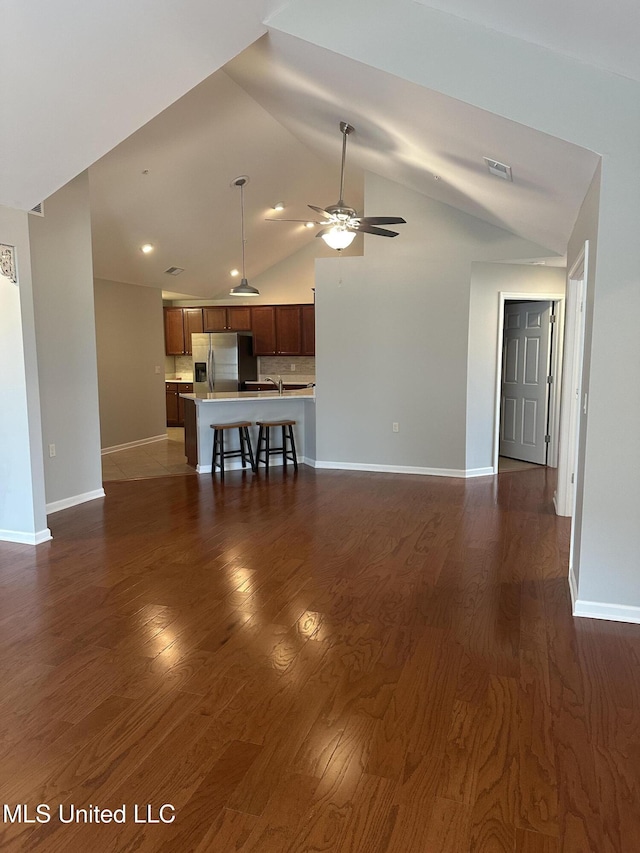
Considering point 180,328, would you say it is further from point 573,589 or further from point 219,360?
point 573,589

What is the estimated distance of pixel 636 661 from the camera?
8.92 ft

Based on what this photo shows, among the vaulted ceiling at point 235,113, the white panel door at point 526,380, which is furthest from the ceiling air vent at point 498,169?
the white panel door at point 526,380

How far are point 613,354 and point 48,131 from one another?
11.3ft

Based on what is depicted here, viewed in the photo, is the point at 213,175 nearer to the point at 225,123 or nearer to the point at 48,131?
the point at 225,123

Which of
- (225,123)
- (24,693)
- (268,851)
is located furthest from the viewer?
(225,123)

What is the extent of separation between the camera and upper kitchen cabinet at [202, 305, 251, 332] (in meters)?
10.3

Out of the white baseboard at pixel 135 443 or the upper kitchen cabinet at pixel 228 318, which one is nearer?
the white baseboard at pixel 135 443

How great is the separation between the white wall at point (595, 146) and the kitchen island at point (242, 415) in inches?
168

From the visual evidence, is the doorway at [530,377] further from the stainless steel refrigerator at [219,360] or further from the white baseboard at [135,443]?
the white baseboard at [135,443]

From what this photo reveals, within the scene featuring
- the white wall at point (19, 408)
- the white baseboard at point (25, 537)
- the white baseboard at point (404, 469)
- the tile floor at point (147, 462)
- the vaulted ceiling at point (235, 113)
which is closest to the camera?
the vaulted ceiling at point (235, 113)

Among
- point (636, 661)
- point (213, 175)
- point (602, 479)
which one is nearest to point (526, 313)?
point (213, 175)

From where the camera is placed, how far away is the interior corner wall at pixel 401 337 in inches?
249

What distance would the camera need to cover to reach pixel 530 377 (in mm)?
7223

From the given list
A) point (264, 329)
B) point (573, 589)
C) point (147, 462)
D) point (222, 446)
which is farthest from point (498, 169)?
point (264, 329)
